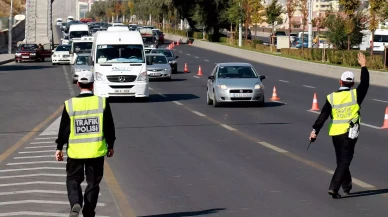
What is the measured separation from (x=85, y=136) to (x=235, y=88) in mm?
19015

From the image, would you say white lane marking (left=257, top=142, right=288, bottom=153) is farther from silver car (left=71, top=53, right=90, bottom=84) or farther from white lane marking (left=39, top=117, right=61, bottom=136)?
silver car (left=71, top=53, right=90, bottom=84)

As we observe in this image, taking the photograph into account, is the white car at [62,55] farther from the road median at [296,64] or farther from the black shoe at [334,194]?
the black shoe at [334,194]

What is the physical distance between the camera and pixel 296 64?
2290 inches

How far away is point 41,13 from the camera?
110 metres

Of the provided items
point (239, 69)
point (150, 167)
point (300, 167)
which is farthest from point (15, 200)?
point (239, 69)

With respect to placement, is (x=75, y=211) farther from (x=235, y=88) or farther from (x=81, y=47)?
(x=81, y=47)

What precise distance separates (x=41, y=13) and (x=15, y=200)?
101 meters

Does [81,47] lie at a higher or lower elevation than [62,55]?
higher

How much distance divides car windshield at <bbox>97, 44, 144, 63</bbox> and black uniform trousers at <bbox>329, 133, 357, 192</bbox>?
1992 centimetres

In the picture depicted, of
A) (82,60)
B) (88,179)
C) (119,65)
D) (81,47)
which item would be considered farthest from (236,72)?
(81,47)

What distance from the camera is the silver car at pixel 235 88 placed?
28.2 metres

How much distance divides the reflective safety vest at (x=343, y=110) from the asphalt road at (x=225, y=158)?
0.94 m

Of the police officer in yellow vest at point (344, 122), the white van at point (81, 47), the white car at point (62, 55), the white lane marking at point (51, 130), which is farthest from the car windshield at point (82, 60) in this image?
the police officer in yellow vest at point (344, 122)

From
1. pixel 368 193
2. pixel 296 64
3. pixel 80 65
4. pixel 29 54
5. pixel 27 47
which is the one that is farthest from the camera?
pixel 27 47
